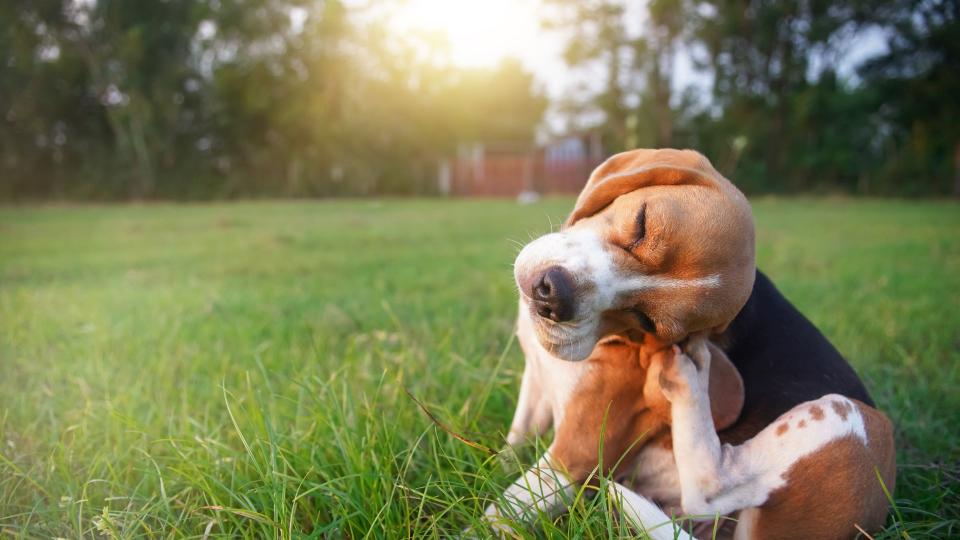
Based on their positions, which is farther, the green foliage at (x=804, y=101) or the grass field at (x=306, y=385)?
the green foliage at (x=804, y=101)

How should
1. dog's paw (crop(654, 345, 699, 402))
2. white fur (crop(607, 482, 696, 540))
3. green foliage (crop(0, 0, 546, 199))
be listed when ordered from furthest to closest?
green foliage (crop(0, 0, 546, 199)) < dog's paw (crop(654, 345, 699, 402)) < white fur (crop(607, 482, 696, 540))

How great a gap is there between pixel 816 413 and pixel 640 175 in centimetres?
91

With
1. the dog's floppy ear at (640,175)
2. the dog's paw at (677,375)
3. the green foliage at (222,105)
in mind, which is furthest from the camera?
the green foliage at (222,105)

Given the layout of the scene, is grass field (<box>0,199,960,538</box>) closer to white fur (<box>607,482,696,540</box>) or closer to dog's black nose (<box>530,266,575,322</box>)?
Answer: white fur (<box>607,482,696,540</box>)

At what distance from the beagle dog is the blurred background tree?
19004 mm

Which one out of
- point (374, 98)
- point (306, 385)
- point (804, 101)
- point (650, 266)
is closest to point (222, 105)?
point (374, 98)

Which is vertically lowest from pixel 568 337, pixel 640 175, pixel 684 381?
pixel 684 381

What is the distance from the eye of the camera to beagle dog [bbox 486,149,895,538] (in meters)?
1.94

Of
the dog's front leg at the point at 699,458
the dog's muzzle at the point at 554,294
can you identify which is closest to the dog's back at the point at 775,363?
the dog's front leg at the point at 699,458

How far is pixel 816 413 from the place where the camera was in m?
→ 1.99

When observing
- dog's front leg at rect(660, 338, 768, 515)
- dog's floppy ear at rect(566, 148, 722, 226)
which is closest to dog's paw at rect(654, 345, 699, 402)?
dog's front leg at rect(660, 338, 768, 515)

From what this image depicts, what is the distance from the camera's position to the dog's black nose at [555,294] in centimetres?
192

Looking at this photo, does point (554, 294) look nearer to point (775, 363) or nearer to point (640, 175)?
point (640, 175)

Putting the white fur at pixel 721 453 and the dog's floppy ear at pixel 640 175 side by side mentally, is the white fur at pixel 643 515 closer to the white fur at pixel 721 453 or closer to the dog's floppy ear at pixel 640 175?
the white fur at pixel 721 453
